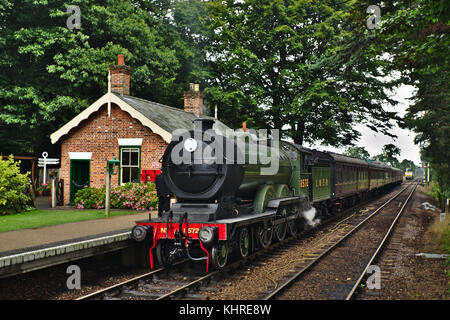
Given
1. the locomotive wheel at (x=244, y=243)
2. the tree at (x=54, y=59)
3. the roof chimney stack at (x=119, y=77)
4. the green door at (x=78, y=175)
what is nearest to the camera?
the locomotive wheel at (x=244, y=243)

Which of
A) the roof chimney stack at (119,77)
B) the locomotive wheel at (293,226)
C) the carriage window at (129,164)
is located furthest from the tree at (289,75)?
the locomotive wheel at (293,226)

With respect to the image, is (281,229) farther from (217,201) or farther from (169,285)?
(169,285)

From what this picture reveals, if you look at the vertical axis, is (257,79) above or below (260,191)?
above

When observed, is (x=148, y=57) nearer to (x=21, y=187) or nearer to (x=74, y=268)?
(x=21, y=187)

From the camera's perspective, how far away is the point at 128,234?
8742 mm

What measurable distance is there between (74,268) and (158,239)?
1.85 metres

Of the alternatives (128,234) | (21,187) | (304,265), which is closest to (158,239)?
(128,234)

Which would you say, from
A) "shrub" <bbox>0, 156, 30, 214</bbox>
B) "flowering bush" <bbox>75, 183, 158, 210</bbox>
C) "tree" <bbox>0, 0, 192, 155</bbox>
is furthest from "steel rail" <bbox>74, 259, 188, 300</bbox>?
"tree" <bbox>0, 0, 192, 155</bbox>

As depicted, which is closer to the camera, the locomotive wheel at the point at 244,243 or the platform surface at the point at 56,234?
the platform surface at the point at 56,234

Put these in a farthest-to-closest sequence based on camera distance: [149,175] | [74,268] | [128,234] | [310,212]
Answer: [149,175] → [310,212] → [128,234] → [74,268]

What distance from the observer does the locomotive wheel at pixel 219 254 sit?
7.80 metres

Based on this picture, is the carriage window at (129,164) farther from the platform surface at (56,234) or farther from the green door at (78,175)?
the platform surface at (56,234)

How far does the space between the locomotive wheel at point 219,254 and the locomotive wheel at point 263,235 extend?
1.65 meters

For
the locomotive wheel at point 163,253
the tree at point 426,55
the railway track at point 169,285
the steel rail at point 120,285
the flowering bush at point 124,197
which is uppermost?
the tree at point 426,55
